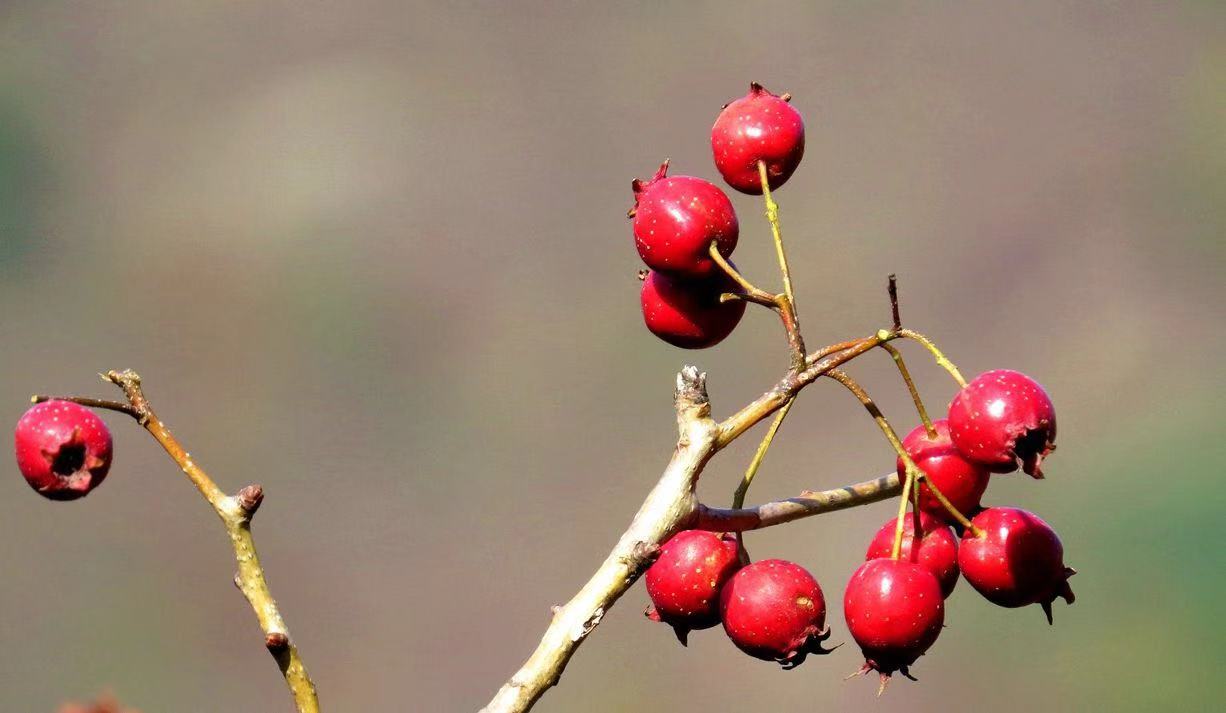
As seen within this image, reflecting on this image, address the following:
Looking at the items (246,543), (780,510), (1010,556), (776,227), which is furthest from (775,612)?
(246,543)

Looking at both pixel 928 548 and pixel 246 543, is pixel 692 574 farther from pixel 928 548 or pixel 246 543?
pixel 246 543

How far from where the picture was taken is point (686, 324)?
43.3 inches

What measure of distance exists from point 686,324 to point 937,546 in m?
0.29

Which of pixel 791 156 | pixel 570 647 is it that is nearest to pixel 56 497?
pixel 570 647

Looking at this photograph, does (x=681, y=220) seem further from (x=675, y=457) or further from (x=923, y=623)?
(x=923, y=623)

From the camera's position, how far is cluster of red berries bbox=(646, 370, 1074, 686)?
Result: 0.97 m

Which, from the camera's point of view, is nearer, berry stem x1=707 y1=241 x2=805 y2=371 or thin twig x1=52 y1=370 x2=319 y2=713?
thin twig x1=52 y1=370 x2=319 y2=713

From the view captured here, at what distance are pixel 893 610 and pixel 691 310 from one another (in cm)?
31

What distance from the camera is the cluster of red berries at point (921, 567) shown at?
97 cm

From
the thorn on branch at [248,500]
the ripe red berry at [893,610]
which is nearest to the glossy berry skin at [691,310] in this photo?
the ripe red berry at [893,610]

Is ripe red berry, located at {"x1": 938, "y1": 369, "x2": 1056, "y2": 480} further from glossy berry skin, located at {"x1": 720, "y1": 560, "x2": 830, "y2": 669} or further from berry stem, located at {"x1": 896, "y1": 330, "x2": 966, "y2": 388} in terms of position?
glossy berry skin, located at {"x1": 720, "y1": 560, "x2": 830, "y2": 669}

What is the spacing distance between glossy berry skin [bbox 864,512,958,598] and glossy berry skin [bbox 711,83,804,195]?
0.32 meters

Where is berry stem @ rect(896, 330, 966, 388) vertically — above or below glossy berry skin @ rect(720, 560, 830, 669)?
above

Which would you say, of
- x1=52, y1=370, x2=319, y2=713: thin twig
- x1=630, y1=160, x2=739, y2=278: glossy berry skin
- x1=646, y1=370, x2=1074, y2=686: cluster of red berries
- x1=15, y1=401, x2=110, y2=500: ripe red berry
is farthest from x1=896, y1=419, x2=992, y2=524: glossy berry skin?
x1=15, y1=401, x2=110, y2=500: ripe red berry
